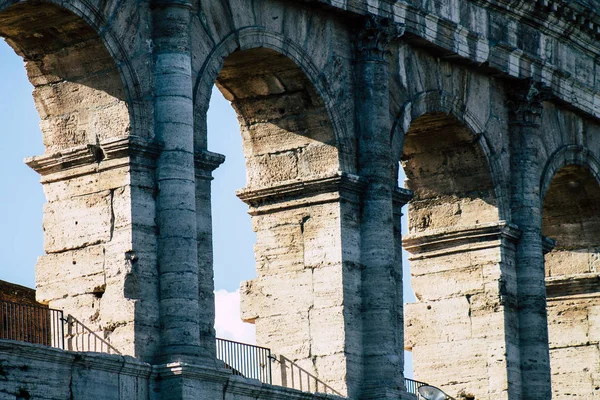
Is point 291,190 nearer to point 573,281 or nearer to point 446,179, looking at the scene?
point 446,179

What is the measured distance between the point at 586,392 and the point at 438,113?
273 inches

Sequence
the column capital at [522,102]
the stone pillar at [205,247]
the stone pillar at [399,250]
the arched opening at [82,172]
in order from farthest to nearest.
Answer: the column capital at [522,102]
the stone pillar at [399,250]
the stone pillar at [205,247]
the arched opening at [82,172]

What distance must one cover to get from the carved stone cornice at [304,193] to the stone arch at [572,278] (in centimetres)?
722

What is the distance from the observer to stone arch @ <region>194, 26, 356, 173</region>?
910 inches

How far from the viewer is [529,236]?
94.5 ft

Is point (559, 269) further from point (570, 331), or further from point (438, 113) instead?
point (438, 113)

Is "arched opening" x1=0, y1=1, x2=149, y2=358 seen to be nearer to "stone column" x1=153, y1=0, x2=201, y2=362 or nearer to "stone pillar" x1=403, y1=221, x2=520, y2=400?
"stone column" x1=153, y1=0, x2=201, y2=362

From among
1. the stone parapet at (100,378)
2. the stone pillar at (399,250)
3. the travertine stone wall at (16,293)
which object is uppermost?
the stone pillar at (399,250)

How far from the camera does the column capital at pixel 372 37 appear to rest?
1013 inches

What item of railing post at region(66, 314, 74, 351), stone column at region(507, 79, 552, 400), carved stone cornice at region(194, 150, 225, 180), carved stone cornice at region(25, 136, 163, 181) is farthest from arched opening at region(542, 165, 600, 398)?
railing post at region(66, 314, 74, 351)

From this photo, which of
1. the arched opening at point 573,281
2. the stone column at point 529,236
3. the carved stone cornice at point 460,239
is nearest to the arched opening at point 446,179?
the carved stone cornice at point 460,239

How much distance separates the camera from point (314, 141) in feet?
83.7

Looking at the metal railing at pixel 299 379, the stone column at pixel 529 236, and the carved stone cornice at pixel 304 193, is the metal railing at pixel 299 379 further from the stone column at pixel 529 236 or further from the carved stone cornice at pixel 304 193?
the stone column at pixel 529 236

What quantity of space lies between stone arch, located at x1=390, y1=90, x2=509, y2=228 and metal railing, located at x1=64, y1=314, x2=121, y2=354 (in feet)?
19.6
